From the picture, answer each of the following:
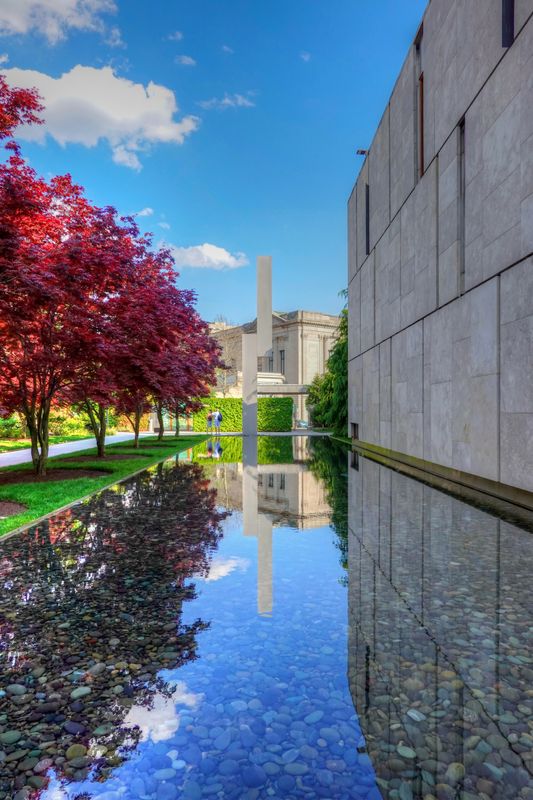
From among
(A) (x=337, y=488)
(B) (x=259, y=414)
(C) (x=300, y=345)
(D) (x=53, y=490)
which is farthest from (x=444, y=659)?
(C) (x=300, y=345)

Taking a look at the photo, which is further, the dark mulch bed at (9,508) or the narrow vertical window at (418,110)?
the narrow vertical window at (418,110)

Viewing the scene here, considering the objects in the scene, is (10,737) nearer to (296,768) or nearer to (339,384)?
(296,768)

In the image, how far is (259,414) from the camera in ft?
103

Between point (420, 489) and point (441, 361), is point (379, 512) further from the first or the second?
point (441, 361)

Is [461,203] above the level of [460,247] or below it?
above

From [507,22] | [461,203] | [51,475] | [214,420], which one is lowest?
[51,475]

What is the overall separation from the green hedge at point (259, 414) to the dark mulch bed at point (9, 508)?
23550 mm

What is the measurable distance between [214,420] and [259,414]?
3.92 meters

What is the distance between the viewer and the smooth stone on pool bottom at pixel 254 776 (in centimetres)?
159

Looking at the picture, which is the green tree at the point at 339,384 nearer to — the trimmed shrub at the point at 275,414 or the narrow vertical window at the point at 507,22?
the trimmed shrub at the point at 275,414

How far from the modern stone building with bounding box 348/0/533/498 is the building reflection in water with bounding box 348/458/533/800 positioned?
2.57 metres

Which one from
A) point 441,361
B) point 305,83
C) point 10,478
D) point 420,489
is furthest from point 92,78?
point 420,489

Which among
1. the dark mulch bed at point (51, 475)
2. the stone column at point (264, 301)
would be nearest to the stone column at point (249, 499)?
the dark mulch bed at point (51, 475)

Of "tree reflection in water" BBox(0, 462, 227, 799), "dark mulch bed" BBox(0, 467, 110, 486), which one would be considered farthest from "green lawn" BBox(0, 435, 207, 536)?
"tree reflection in water" BBox(0, 462, 227, 799)
